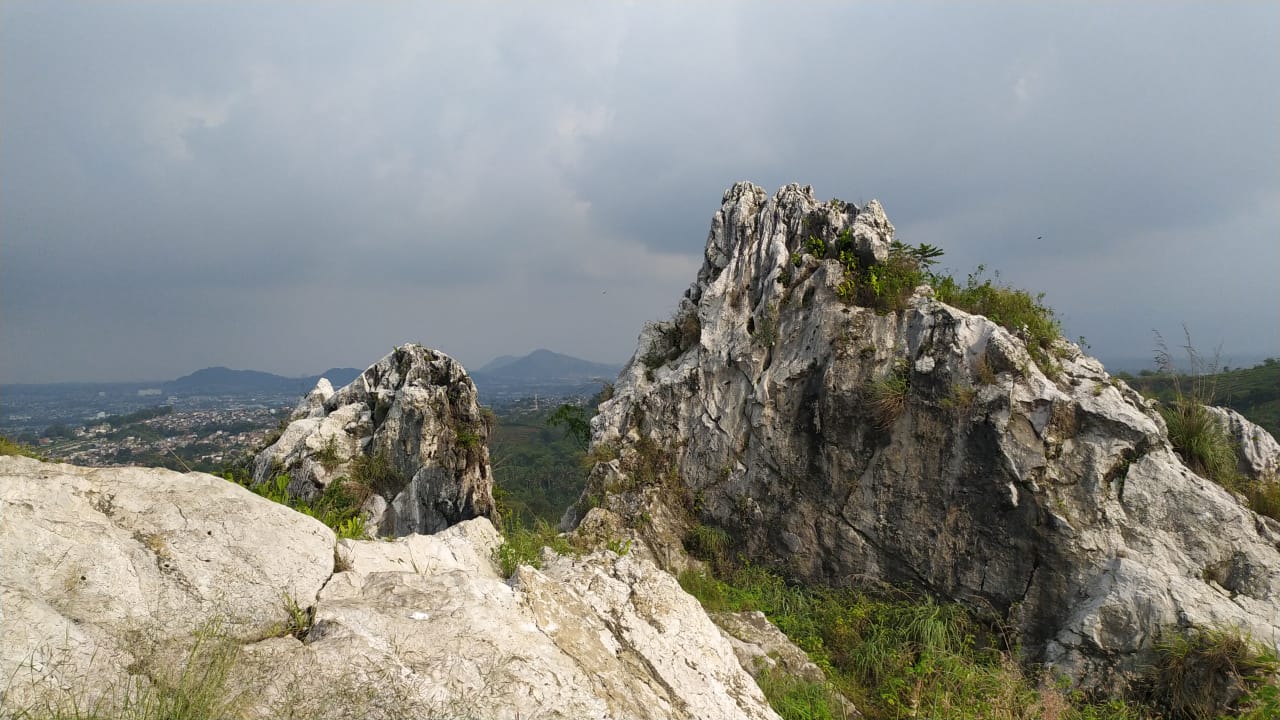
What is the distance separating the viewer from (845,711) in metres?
7.13

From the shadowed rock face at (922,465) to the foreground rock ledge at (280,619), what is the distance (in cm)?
643

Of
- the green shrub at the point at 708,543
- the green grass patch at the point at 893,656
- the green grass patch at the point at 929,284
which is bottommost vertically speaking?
the green grass patch at the point at 893,656

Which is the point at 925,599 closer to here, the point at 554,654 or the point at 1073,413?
the point at 1073,413

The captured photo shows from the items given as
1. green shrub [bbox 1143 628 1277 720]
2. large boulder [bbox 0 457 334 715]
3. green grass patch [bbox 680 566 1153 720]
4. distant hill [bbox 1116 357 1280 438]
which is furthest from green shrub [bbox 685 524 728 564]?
distant hill [bbox 1116 357 1280 438]

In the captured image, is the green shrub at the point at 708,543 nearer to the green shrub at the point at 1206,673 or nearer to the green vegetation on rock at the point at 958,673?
the green vegetation on rock at the point at 958,673

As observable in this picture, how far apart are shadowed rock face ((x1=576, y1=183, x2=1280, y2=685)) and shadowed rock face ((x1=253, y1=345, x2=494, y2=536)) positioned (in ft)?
18.8

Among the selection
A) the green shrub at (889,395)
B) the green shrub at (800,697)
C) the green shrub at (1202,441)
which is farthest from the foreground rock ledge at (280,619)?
the green shrub at (1202,441)

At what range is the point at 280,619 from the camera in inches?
179

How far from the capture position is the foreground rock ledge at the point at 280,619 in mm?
3670

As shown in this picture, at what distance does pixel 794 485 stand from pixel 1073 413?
5651 millimetres

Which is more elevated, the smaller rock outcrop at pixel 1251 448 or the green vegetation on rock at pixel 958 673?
the smaller rock outcrop at pixel 1251 448

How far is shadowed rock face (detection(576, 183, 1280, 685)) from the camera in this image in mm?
8812

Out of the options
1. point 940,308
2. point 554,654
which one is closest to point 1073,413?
point 940,308

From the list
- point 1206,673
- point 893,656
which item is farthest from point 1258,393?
point 893,656
